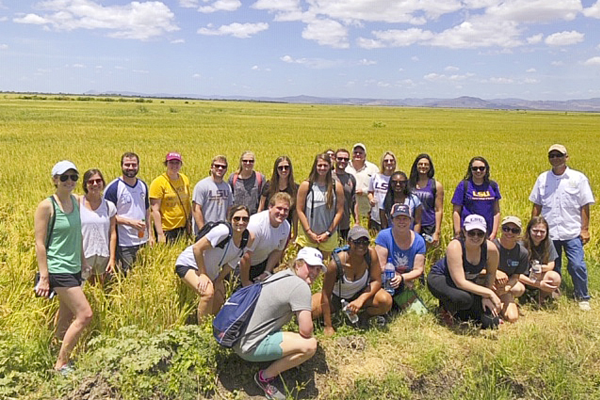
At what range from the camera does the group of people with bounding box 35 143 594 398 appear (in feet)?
12.0

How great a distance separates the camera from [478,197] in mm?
5453

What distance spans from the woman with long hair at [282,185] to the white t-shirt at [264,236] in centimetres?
70

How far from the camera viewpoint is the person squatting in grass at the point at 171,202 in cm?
539

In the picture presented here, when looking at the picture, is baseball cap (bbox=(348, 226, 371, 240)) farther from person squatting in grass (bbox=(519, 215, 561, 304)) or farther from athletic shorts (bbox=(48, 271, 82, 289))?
athletic shorts (bbox=(48, 271, 82, 289))

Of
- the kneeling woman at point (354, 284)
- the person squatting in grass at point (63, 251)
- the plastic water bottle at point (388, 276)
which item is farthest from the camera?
the plastic water bottle at point (388, 276)

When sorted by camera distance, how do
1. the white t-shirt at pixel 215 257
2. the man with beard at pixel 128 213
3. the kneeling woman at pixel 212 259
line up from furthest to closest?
1. the man with beard at pixel 128 213
2. the white t-shirt at pixel 215 257
3. the kneeling woman at pixel 212 259

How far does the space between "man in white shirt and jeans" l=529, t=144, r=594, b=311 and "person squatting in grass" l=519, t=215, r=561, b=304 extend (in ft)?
1.01

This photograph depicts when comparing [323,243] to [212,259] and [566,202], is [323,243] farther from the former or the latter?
[566,202]

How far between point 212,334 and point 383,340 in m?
1.64

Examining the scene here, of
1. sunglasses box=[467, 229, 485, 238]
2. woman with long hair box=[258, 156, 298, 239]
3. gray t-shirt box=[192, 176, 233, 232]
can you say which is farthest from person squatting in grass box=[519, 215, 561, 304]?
gray t-shirt box=[192, 176, 233, 232]

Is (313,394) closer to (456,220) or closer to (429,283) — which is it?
(429,283)

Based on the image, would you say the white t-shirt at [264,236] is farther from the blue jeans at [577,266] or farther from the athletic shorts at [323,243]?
the blue jeans at [577,266]

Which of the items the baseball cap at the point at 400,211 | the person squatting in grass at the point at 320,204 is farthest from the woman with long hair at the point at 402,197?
the baseball cap at the point at 400,211

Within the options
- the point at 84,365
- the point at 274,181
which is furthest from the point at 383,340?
the point at 84,365
